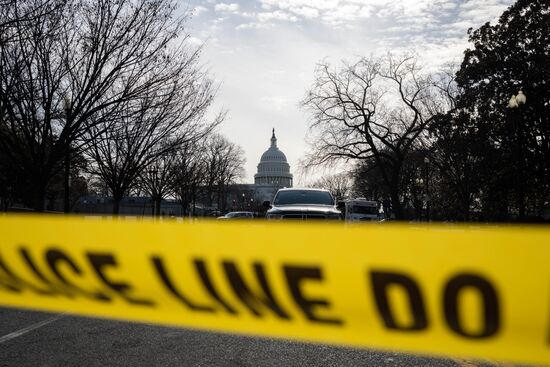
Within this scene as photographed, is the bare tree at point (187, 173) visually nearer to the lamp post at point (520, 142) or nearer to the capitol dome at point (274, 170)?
the lamp post at point (520, 142)

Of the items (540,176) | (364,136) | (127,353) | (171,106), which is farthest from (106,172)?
(540,176)

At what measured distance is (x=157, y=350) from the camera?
4.41m

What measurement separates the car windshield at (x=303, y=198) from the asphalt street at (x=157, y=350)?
730 cm

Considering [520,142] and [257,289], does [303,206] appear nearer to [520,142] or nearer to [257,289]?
[257,289]

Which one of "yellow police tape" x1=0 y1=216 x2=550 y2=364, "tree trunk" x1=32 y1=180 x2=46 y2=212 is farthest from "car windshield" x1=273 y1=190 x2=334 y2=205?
"yellow police tape" x1=0 y1=216 x2=550 y2=364

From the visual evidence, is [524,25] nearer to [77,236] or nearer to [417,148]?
[417,148]

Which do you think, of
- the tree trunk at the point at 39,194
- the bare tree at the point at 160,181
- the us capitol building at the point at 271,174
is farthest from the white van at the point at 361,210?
the us capitol building at the point at 271,174

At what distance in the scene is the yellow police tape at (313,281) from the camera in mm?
1206

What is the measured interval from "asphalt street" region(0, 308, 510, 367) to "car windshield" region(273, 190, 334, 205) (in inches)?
288

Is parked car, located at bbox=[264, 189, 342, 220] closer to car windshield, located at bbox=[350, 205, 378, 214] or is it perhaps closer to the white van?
the white van

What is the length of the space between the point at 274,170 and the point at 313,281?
129 meters

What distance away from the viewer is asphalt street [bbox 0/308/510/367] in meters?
4.07

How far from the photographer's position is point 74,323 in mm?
5539

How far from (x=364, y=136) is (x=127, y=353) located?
3562 centimetres
